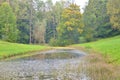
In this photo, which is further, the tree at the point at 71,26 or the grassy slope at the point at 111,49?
the tree at the point at 71,26

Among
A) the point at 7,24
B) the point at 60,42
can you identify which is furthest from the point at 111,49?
the point at 7,24

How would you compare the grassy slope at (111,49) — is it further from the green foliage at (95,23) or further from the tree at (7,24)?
the tree at (7,24)

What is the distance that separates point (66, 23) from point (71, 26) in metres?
1.92

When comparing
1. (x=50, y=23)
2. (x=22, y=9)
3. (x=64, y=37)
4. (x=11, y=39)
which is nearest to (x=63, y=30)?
(x=64, y=37)

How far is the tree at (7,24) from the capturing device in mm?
76938

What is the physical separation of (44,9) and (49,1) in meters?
6.44

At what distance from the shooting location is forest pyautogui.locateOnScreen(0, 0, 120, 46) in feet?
255

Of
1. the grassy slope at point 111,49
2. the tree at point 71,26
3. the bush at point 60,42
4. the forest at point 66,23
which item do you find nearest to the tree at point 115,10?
the forest at point 66,23

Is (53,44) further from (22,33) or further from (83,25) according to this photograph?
(22,33)

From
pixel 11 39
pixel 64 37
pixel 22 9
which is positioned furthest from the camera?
pixel 22 9

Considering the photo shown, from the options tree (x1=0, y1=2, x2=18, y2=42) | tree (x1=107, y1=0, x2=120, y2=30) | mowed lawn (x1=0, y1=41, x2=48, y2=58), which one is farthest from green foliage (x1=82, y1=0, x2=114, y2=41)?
mowed lawn (x1=0, y1=41, x2=48, y2=58)

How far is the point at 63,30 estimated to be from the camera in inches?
3300

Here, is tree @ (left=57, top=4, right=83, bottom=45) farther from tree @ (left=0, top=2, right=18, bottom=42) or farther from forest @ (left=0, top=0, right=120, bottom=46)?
tree @ (left=0, top=2, right=18, bottom=42)

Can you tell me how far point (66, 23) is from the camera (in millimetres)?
82938
